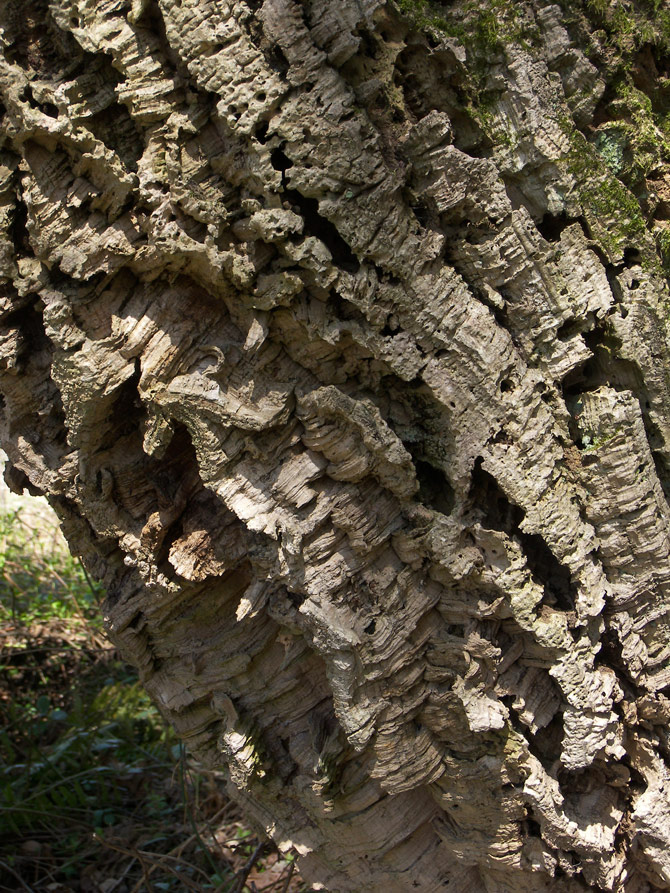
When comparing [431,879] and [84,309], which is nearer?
[84,309]

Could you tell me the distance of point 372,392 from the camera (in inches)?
63.5

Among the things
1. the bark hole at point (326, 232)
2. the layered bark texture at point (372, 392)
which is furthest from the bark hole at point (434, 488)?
the bark hole at point (326, 232)

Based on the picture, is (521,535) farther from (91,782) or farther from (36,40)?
(91,782)

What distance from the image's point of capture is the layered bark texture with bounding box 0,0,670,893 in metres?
1.43

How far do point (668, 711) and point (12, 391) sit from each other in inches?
74.4

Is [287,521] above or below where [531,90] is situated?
below

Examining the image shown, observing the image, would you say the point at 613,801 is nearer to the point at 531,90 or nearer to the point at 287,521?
the point at 287,521

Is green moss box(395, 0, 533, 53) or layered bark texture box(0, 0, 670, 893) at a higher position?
green moss box(395, 0, 533, 53)

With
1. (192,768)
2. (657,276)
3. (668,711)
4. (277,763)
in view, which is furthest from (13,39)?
(192,768)

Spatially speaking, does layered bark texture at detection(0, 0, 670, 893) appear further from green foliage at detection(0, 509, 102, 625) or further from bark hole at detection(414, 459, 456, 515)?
green foliage at detection(0, 509, 102, 625)

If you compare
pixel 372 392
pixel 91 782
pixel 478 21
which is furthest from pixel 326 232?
pixel 91 782

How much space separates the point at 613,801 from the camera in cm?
189

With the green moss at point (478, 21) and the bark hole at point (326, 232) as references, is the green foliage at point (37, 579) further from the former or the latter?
the green moss at point (478, 21)

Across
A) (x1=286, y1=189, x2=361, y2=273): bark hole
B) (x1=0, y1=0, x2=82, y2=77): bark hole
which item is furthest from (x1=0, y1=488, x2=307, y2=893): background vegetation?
(x1=0, y1=0, x2=82, y2=77): bark hole
